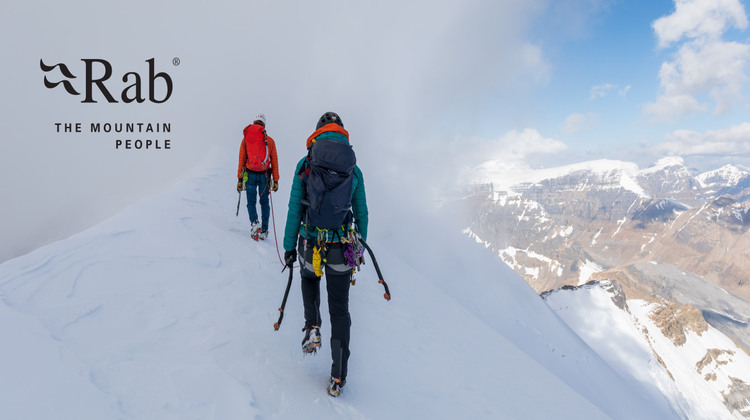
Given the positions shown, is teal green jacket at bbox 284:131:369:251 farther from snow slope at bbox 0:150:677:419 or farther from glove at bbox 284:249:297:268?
snow slope at bbox 0:150:677:419

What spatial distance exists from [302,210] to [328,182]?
1.91ft

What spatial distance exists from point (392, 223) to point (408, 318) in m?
19.0

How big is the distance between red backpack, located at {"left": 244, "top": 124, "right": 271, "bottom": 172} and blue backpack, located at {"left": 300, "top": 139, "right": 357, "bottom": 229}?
18.0 ft

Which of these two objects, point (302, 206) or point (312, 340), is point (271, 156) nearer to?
point (302, 206)

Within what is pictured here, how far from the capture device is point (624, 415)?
18.5 meters

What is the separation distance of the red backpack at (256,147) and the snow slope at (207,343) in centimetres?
212

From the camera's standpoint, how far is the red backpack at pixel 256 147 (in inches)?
340

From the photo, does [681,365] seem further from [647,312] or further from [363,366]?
[363,366]

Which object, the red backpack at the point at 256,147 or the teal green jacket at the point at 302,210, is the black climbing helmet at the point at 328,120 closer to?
the teal green jacket at the point at 302,210

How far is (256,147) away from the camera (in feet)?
28.5

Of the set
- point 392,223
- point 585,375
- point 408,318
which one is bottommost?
point 585,375

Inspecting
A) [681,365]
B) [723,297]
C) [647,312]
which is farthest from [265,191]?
[723,297]

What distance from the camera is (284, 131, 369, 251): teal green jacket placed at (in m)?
3.85

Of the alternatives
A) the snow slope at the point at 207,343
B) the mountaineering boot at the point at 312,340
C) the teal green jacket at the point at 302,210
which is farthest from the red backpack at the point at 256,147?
the mountaineering boot at the point at 312,340
